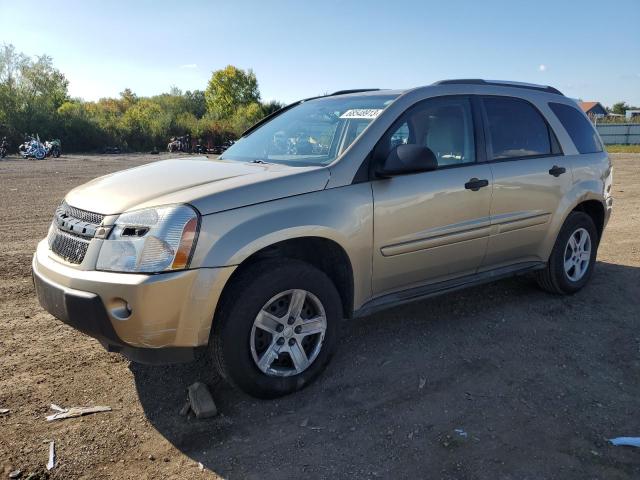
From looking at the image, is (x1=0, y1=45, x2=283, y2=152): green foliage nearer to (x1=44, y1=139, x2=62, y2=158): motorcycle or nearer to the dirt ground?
(x1=44, y1=139, x2=62, y2=158): motorcycle

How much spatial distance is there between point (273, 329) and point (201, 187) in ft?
3.08

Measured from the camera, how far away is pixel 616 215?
31.8 ft

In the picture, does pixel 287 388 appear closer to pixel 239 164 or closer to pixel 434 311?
pixel 239 164

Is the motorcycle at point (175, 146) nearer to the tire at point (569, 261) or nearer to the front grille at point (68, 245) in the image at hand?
the tire at point (569, 261)

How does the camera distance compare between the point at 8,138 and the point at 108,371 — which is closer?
the point at 108,371

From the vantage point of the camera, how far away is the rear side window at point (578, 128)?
4.92 meters

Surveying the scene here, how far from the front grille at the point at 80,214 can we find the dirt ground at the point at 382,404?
1.08m

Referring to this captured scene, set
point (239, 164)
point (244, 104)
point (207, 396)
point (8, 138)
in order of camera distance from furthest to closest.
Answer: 1. point (244, 104)
2. point (8, 138)
3. point (239, 164)
4. point (207, 396)

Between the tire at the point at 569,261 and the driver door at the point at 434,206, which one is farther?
the tire at the point at 569,261

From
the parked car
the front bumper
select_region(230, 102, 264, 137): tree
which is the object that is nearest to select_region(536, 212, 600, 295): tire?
the parked car

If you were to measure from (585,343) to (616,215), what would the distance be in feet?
Answer: 22.1

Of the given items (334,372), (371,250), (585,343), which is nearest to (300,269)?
(371,250)

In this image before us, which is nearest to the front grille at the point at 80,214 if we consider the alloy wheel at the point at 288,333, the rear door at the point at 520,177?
the alloy wheel at the point at 288,333

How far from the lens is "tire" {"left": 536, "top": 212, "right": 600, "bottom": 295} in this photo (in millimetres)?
4867
